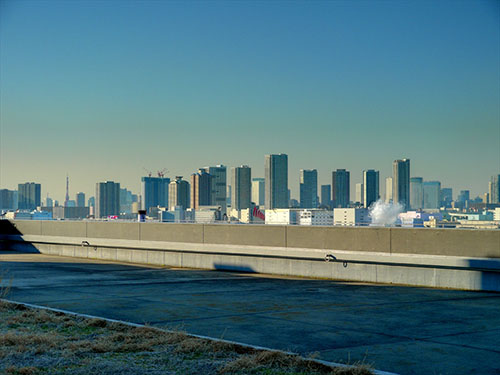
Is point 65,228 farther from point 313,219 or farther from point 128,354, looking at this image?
point 128,354

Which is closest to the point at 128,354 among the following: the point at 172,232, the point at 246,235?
the point at 246,235

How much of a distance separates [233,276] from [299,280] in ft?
9.27

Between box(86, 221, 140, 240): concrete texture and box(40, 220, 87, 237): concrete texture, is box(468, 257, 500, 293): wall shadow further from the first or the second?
box(40, 220, 87, 237): concrete texture

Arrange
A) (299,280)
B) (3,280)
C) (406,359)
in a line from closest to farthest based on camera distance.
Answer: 1. (406,359)
2. (3,280)
3. (299,280)

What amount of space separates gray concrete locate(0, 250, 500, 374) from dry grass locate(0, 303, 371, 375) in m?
1.01

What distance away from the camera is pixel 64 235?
36.0 metres

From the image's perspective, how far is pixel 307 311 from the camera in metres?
15.5

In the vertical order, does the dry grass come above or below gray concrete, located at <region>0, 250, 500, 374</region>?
above

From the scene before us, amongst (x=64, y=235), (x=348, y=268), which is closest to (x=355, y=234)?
(x=348, y=268)

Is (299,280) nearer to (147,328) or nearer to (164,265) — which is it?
(164,265)

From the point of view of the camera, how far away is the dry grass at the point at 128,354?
9.02 m

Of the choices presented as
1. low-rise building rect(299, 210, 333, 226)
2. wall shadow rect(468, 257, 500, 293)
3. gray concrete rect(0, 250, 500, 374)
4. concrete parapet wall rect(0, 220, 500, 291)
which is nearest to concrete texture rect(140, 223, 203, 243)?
concrete parapet wall rect(0, 220, 500, 291)

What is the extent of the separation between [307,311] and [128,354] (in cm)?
636

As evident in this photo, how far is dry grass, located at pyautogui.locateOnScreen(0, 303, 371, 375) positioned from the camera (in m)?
9.02
